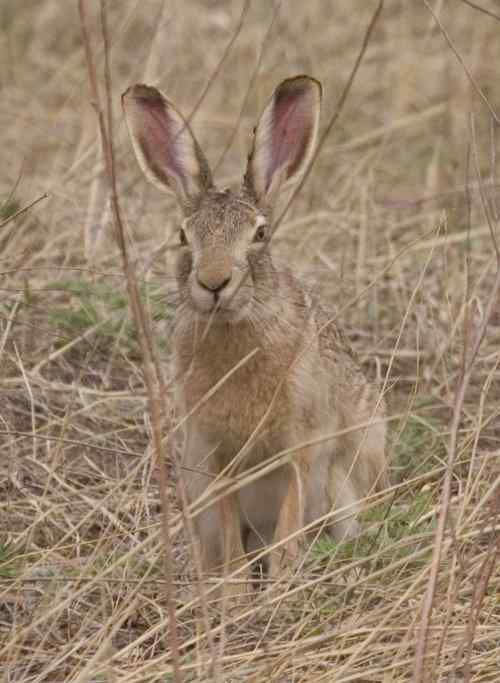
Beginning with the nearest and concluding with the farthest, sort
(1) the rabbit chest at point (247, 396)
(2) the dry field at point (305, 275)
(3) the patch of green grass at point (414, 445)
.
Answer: (2) the dry field at point (305, 275)
(1) the rabbit chest at point (247, 396)
(3) the patch of green grass at point (414, 445)

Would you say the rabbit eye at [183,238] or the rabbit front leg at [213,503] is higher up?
the rabbit eye at [183,238]

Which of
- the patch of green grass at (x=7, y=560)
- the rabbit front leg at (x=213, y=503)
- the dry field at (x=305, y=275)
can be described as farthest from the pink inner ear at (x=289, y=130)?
the patch of green grass at (x=7, y=560)

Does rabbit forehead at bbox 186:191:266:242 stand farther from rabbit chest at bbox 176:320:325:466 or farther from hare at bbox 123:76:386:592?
rabbit chest at bbox 176:320:325:466

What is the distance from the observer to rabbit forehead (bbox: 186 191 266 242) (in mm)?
4488

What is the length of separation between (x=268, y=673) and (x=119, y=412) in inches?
85.2

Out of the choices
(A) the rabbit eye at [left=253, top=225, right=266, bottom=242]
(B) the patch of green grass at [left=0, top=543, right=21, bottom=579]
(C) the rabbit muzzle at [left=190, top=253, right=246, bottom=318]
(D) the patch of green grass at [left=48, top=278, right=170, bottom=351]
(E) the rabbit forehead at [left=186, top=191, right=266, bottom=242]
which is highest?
(E) the rabbit forehead at [left=186, top=191, right=266, bottom=242]

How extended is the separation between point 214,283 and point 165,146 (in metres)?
0.75

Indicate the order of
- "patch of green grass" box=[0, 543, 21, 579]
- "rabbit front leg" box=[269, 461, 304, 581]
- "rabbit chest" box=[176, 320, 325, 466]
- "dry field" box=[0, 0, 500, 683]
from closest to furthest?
"dry field" box=[0, 0, 500, 683], "patch of green grass" box=[0, 543, 21, 579], "rabbit front leg" box=[269, 461, 304, 581], "rabbit chest" box=[176, 320, 325, 466]

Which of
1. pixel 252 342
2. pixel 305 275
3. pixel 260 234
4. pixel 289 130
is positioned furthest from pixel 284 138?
pixel 305 275

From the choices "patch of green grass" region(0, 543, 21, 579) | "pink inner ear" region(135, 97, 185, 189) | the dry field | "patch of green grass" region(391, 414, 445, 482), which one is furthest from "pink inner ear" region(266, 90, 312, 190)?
"patch of green grass" region(0, 543, 21, 579)

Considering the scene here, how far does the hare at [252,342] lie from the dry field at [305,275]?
0.18m

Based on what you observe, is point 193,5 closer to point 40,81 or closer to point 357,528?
point 40,81

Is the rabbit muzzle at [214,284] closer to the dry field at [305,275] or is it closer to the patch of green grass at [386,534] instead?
the dry field at [305,275]

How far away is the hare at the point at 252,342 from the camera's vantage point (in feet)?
15.2
